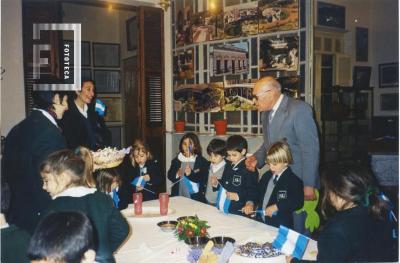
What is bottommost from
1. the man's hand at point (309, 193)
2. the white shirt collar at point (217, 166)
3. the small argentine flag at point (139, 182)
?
the small argentine flag at point (139, 182)

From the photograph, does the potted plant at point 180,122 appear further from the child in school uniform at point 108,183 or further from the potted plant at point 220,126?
the child in school uniform at point 108,183

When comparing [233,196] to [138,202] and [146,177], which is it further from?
[146,177]

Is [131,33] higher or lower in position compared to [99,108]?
higher

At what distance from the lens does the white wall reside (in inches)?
149

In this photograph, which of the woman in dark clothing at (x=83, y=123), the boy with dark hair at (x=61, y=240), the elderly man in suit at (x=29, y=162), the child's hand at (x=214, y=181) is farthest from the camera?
the woman in dark clothing at (x=83, y=123)

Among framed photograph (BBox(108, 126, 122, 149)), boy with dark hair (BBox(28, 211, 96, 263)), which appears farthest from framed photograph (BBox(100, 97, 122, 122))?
boy with dark hair (BBox(28, 211, 96, 263))

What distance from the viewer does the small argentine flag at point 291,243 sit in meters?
1.40

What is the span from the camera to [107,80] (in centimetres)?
650

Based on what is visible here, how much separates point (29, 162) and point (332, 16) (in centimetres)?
518

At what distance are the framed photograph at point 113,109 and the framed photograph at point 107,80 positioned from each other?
0.15 meters

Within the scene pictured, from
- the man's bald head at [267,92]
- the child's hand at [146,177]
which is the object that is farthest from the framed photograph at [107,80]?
the man's bald head at [267,92]

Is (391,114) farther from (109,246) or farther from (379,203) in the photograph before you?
(109,246)

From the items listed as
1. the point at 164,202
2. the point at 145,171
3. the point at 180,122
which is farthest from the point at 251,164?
the point at 180,122

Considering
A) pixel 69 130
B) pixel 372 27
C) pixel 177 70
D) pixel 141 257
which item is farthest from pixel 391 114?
pixel 141 257
